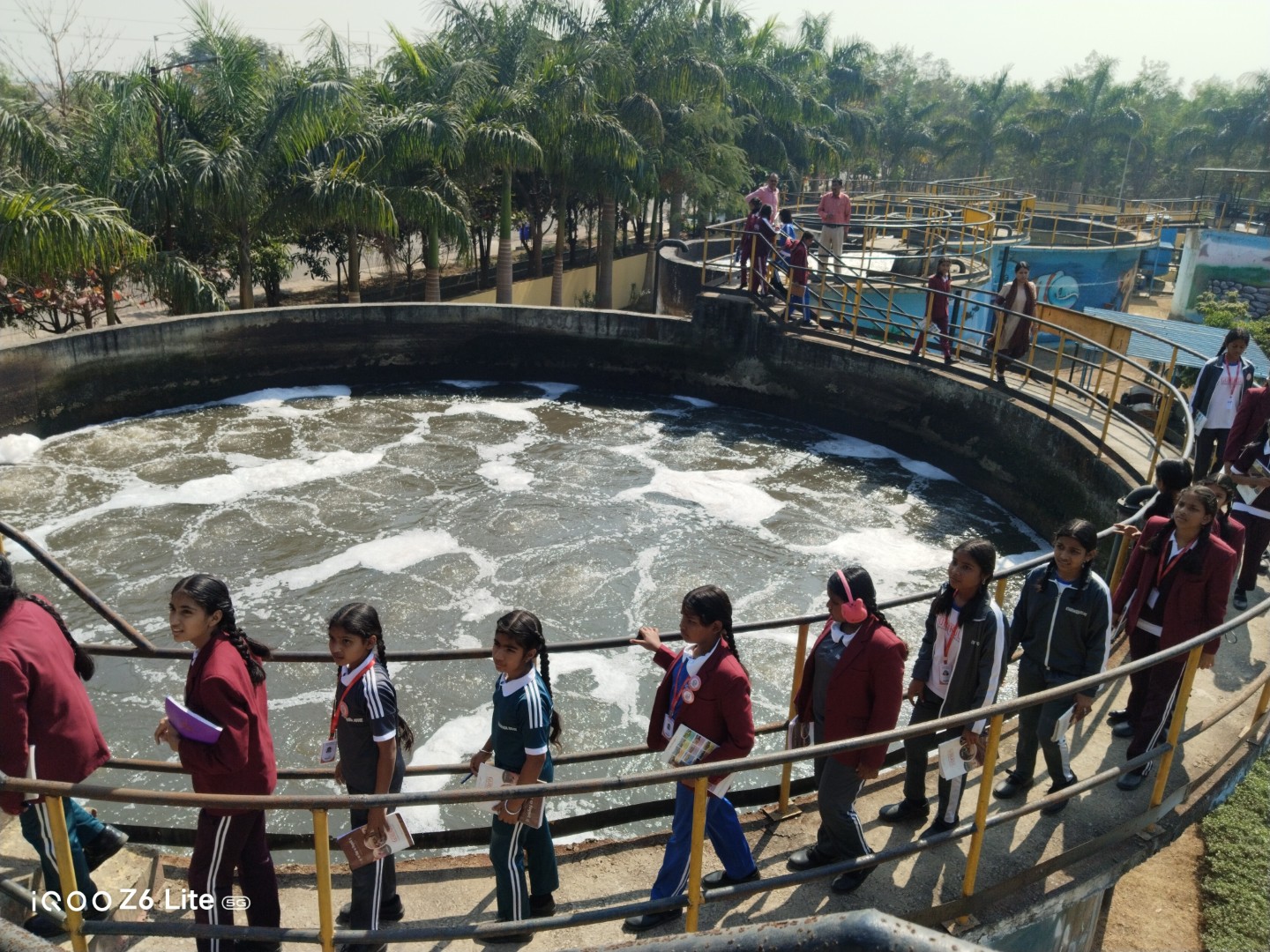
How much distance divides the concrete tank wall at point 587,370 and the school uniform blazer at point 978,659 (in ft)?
22.7

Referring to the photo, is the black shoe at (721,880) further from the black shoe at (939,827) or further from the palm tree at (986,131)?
the palm tree at (986,131)

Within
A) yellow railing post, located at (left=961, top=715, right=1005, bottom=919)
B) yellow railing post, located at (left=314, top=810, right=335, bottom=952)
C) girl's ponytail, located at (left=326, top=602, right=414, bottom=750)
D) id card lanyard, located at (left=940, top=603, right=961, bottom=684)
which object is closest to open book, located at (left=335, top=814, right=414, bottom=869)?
yellow railing post, located at (left=314, top=810, right=335, bottom=952)

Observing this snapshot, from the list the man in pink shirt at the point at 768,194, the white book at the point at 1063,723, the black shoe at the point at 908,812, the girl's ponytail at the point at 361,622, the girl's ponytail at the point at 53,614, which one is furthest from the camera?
the man in pink shirt at the point at 768,194

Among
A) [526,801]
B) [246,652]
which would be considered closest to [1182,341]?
[526,801]

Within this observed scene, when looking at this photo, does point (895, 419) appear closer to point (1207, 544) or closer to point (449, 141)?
point (449, 141)

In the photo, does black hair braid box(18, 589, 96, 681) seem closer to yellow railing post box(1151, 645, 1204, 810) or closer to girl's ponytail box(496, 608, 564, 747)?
girl's ponytail box(496, 608, 564, 747)

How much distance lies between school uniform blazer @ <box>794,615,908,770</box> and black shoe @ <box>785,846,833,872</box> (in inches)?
18.8

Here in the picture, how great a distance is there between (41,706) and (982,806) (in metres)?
3.17

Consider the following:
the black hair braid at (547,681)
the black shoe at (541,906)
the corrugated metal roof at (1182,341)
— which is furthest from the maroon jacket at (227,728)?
the corrugated metal roof at (1182,341)

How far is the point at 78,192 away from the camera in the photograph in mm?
15266

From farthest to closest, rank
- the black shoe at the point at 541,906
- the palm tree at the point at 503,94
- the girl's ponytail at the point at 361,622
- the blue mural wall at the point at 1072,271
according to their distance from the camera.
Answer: the blue mural wall at the point at 1072,271 < the palm tree at the point at 503,94 < the black shoe at the point at 541,906 < the girl's ponytail at the point at 361,622

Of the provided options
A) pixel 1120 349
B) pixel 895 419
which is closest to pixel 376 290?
pixel 895 419

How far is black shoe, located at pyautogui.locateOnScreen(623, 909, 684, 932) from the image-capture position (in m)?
3.79

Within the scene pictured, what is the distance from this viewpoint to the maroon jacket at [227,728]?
3.32 meters
